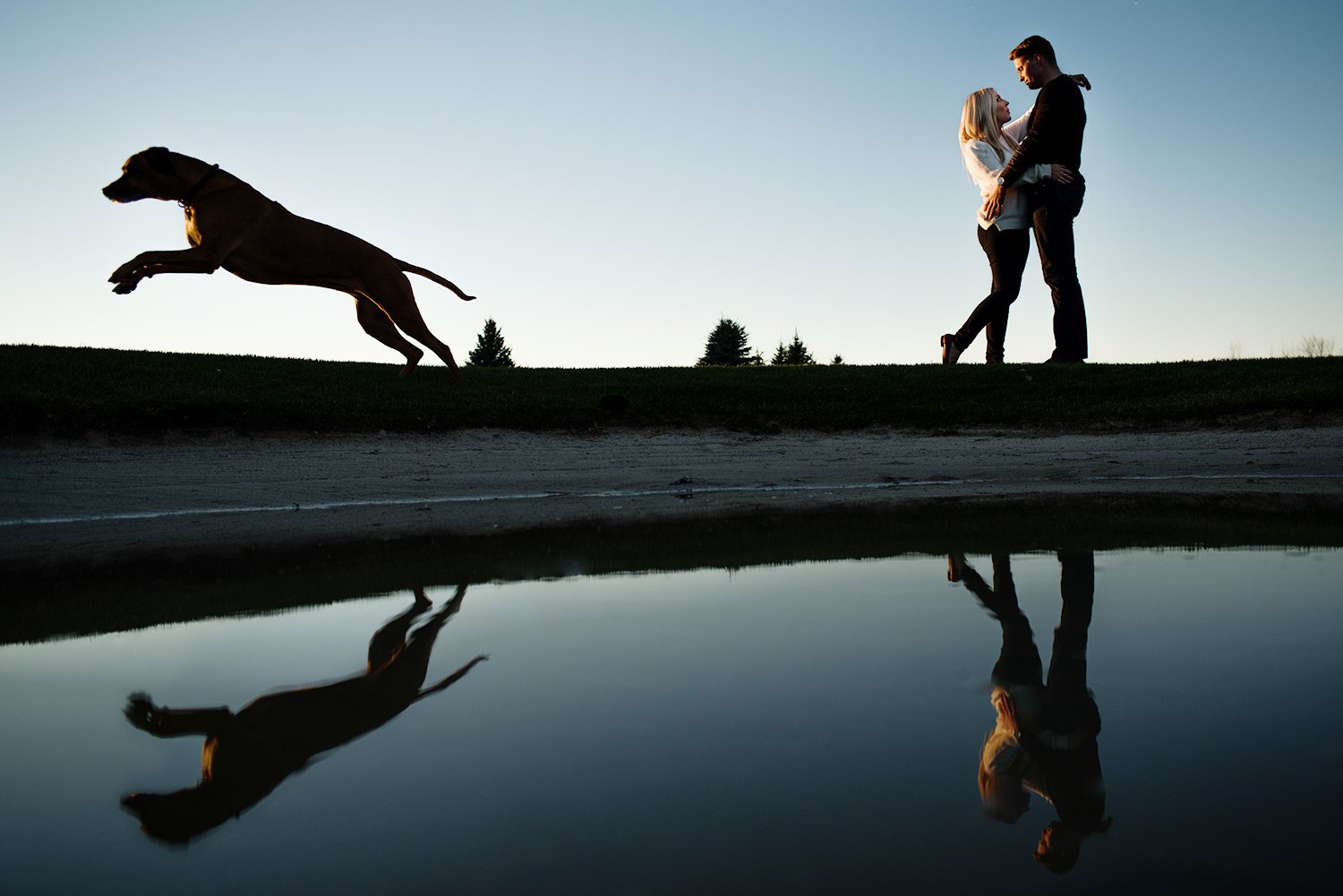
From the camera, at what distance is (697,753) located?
1723mm

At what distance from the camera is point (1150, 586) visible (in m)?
3.29

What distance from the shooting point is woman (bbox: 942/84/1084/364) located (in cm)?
1462

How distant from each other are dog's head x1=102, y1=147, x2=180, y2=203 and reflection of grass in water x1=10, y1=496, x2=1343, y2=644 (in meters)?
7.37

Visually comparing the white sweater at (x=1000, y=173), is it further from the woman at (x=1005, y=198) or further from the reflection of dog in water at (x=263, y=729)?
the reflection of dog in water at (x=263, y=729)

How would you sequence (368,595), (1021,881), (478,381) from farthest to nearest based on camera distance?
(478,381) → (368,595) → (1021,881)

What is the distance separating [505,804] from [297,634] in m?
1.66

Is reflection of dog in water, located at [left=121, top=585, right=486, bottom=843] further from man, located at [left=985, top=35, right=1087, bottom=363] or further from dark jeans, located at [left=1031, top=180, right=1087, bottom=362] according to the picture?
dark jeans, located at [left=1031, top=180, right=1087, bottom=362]

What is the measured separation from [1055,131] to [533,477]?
9213 millimetres

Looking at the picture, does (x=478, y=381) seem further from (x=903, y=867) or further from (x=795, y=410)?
(x=903, y=867)

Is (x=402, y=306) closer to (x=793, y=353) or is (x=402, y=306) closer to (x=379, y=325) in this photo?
(x=379, y=325)

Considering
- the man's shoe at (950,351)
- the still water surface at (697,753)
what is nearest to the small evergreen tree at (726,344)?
the man's shoe at (950,351)

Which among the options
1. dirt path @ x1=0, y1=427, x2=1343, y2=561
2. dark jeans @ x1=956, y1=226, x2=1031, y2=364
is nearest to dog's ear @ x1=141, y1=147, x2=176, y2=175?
dirt path @ x1=0, y1=427, x2=1343, y2=561

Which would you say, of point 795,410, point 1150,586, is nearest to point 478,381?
point 795,410

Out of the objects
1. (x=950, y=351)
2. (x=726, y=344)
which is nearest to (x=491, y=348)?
(x=726, y=344)
